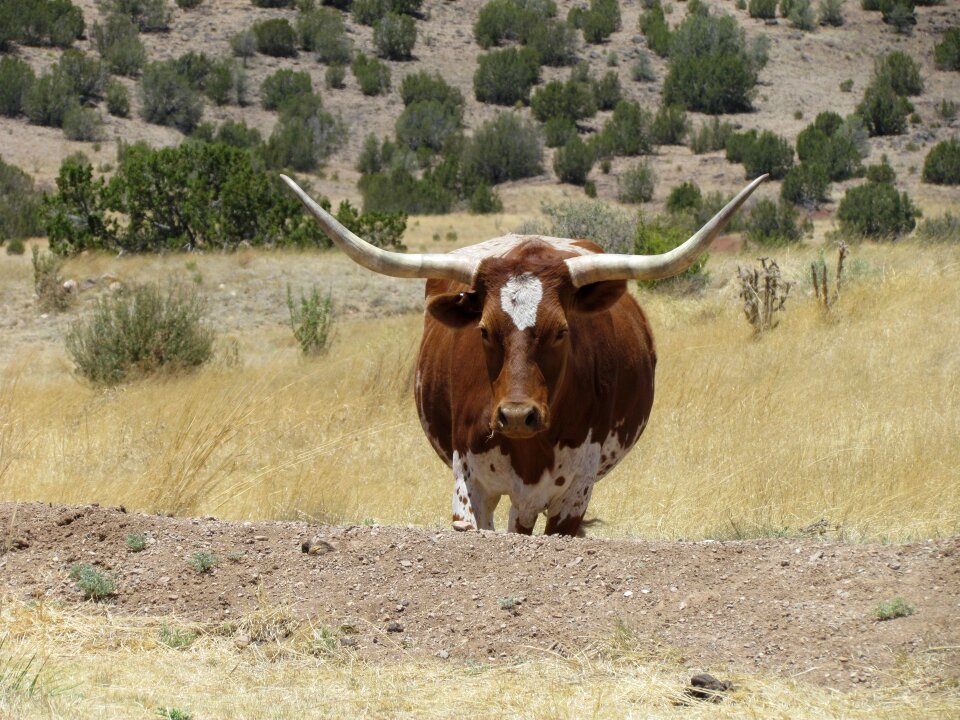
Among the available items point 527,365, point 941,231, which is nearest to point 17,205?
point 941,231

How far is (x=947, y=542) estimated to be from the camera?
600 centimetres

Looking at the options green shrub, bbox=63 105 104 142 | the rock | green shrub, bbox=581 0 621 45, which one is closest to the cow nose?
the rock

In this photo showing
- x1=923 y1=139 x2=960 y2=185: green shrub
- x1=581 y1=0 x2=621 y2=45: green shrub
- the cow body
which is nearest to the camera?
the cow body

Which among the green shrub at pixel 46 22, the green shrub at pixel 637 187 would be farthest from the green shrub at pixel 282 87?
the green shrub at pixel 637 187

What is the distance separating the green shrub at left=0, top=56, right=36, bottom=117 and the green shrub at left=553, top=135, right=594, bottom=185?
21.7 m

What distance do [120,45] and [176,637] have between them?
210 ft

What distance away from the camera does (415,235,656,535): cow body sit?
20.8 feet

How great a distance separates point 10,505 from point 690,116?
2317 inches

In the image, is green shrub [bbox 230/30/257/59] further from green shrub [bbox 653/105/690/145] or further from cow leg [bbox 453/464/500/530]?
cow leg [bbox 453/464/500/530]

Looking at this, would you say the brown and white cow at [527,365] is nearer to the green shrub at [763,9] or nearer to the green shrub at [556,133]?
the green shrub at [556,133]

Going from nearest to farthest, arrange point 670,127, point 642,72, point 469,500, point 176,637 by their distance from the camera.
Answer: point 176,637
point 469,500
point 670,127
point 642,72

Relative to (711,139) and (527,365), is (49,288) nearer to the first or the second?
(527,365)

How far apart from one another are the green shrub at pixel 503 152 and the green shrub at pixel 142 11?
2268 centimetres

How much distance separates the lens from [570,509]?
7.25m
